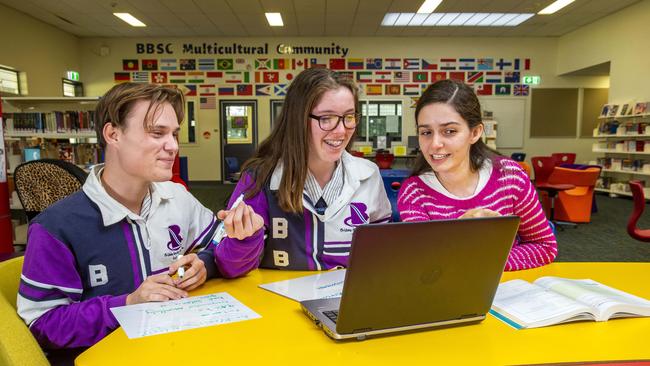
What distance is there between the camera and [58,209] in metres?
1.17

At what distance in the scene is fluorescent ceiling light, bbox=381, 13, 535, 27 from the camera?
8430 mm

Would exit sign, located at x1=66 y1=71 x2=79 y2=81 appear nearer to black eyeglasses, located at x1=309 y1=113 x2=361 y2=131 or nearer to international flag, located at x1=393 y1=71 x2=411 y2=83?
international flag, located at x1=393 y1=71 x2=411 y2=83

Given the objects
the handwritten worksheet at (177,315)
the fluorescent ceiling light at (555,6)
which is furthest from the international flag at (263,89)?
the handwritten worksheet at (177,315)

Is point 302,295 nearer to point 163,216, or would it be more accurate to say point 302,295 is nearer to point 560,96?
point 163,216

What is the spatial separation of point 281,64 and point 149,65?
294 centimetres

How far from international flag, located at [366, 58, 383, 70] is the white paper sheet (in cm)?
931

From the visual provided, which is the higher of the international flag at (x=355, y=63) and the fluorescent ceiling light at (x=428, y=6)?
the fluorescent ceiling light at (x=428, y=6)

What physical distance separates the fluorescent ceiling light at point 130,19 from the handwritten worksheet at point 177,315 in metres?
8.47

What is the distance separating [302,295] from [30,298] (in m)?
0.65

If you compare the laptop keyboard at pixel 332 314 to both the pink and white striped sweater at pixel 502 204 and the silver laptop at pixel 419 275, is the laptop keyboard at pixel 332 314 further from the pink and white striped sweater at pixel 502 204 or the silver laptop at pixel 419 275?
the pink and white striped sweater at pixel 502 204

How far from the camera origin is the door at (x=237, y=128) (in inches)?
402

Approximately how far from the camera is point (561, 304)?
1.06 m

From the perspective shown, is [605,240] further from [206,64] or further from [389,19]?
[206,64]

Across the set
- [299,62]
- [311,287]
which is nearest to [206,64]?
[299,62]
